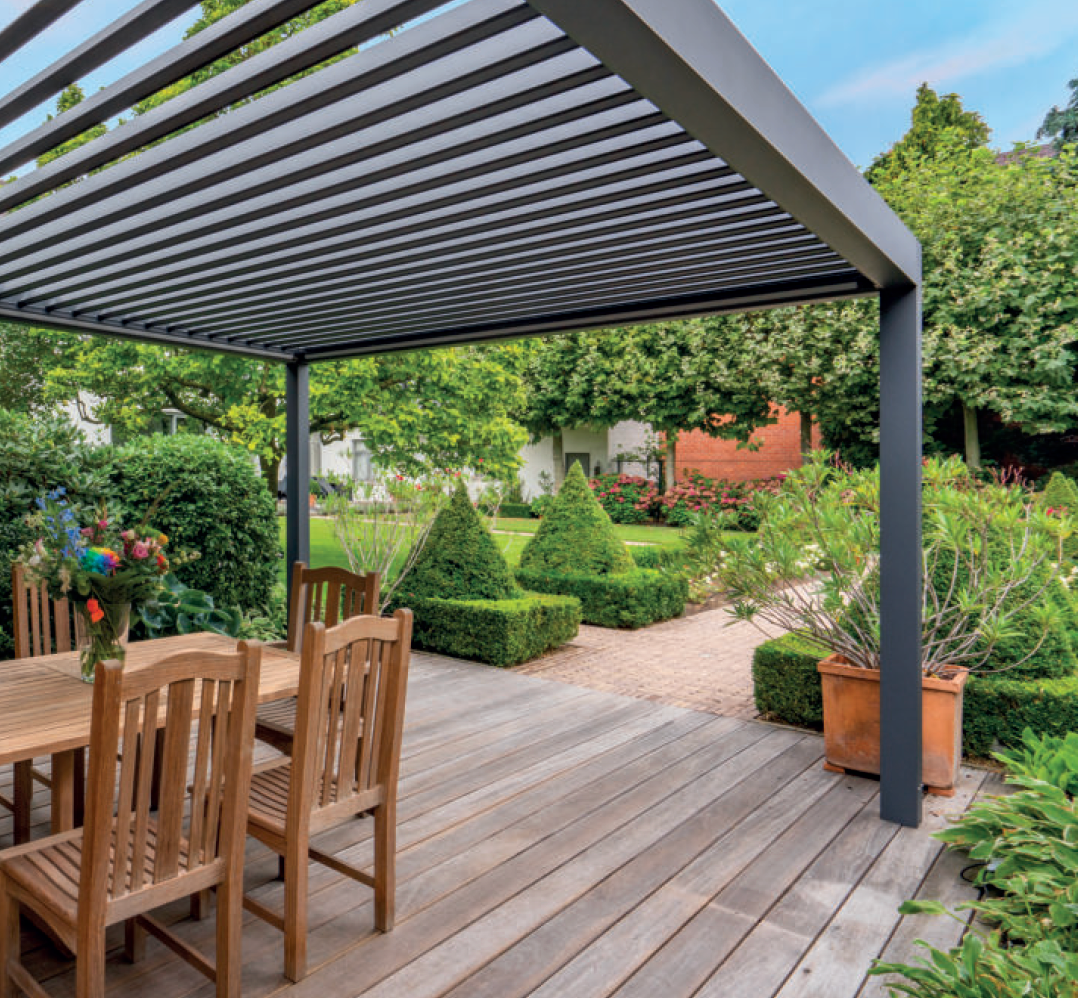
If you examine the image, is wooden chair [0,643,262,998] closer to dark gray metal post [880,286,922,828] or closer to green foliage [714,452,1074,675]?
dark gray metal post [880,286,922,828]

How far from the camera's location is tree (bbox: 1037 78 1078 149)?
23.6 meters

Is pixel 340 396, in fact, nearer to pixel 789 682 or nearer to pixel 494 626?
pixel 494 626

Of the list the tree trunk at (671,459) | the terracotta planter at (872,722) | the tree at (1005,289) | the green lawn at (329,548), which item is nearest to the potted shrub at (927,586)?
the terracotta planter at (872,722)

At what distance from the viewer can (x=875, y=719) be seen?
12.4 feet

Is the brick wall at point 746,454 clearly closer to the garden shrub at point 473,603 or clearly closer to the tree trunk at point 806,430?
the tree trunk at point 806,430

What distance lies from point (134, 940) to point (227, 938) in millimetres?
460

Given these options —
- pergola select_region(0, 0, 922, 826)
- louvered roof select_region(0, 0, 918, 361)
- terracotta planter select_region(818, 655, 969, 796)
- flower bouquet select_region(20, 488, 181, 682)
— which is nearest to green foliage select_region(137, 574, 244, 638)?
pergola select_region(0, 0, 922, 826)

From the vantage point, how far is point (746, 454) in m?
20.1

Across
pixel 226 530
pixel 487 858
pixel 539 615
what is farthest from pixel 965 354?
pixel 487 858

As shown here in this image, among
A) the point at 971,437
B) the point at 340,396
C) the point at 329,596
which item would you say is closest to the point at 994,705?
the point at 329,596

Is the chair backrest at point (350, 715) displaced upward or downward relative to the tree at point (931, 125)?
downward

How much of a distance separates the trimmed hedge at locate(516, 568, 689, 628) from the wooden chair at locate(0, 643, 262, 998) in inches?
228

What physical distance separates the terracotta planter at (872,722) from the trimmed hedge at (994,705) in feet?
0.69

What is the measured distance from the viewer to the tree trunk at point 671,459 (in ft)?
63.2
